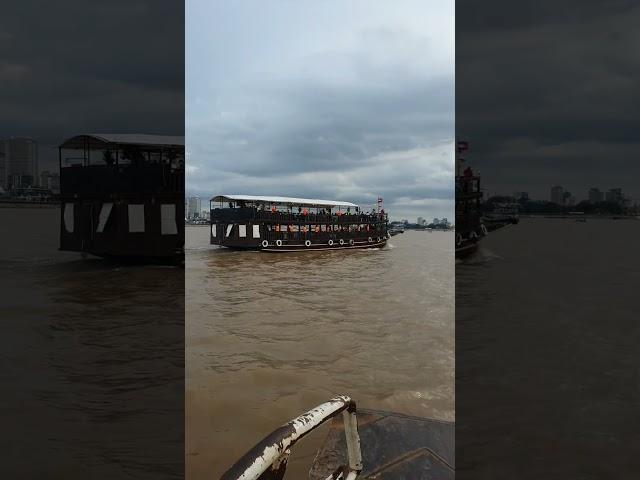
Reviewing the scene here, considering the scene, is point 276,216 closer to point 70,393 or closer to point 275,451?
point 70,393

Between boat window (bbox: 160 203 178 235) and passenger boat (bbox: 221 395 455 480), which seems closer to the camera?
passenger boat (bbox: 221 395 455 480)

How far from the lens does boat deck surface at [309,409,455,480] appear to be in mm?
3145

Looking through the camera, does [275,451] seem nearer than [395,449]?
Yes

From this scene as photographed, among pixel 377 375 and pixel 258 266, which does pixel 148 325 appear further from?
pixel 258 266

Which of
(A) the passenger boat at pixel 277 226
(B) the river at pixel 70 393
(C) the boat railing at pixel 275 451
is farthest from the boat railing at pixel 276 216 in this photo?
(C) the boat railing at pixel 275 451

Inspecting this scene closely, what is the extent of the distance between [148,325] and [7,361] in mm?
6099

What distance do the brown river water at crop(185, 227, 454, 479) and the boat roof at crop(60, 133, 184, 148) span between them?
3.28 metres

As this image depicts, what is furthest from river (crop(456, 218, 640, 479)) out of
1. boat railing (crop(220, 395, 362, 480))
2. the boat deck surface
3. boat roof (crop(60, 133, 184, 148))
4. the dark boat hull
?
the dark boat hull

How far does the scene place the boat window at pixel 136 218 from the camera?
1348 centimetres

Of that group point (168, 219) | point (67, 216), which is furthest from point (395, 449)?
point (168, 219)

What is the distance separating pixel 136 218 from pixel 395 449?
1199 cm

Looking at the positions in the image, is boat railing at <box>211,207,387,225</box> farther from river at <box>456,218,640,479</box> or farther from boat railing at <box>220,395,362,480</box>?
boat railing at <box>220,395,362,480</box>

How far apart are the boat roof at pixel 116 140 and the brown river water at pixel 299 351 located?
3.28 metres

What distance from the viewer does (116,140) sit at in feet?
24.5
